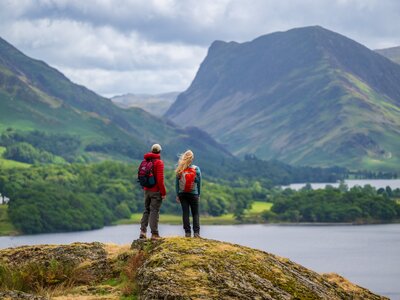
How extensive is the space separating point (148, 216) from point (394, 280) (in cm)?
10988

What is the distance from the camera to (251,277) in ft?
Result: 89.4

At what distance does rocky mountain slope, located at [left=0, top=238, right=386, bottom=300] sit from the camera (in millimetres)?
26094

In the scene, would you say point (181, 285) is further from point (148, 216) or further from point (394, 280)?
point (394, 280)

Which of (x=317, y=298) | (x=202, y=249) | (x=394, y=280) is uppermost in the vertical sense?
(x=202, y=249)

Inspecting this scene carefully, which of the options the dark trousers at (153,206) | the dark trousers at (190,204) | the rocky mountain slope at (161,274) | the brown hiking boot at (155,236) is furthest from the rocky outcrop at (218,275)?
the dark trousers at (190,204)

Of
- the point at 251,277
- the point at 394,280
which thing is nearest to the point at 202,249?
the point at 251,277

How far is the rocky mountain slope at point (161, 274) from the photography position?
26094 mm

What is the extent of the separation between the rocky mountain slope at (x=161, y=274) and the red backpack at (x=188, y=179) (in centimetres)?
275

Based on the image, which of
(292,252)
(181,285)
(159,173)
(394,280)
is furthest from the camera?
(292,252)

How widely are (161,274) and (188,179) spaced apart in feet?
20.6

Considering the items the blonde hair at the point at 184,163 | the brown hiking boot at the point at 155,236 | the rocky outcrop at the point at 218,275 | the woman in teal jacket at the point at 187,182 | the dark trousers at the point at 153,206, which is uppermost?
the blonde hair at the point at 184,163

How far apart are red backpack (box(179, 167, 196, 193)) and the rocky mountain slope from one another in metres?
2.75

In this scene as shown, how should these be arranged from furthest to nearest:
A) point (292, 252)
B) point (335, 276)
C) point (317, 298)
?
point (292, 252), point (335, 276), point (317, 298)

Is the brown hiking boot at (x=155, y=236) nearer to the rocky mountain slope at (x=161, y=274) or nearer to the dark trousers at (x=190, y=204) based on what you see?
the rocky mountain slope at (x=161, y=274)
